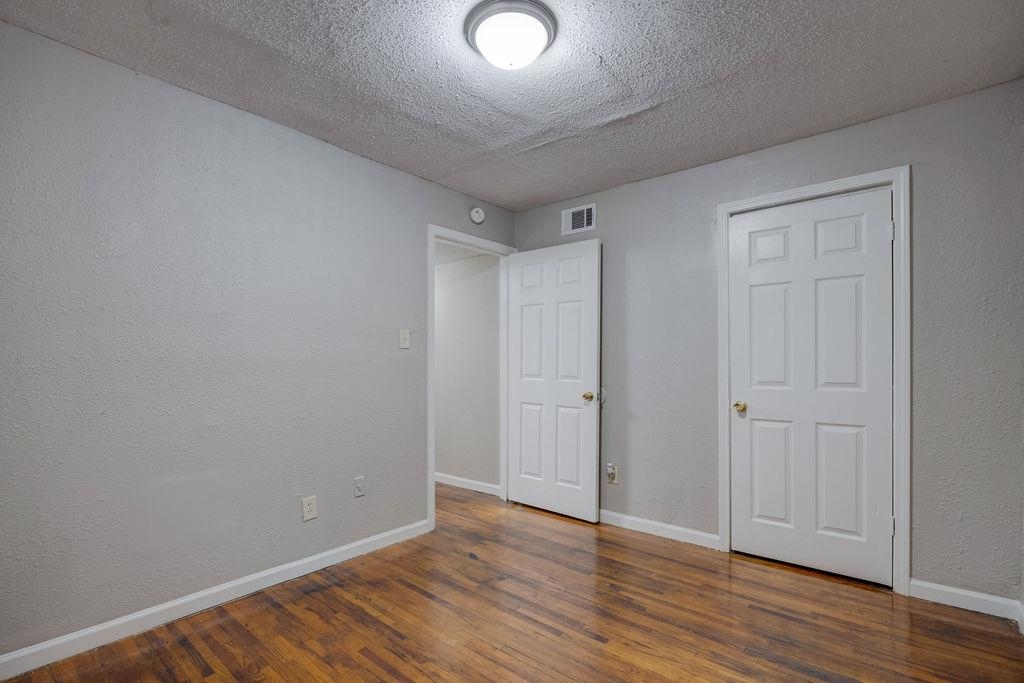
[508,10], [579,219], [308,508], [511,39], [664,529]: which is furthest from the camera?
[579,219]

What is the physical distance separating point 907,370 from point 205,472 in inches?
134

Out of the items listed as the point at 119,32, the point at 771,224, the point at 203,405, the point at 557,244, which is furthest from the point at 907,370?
the point at 119,32

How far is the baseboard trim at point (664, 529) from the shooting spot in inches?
122

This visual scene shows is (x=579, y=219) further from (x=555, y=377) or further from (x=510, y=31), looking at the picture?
(x=510, y=31)

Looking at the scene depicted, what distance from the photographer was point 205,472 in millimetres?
2354

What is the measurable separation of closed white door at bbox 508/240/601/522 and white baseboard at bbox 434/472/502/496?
0.82ft

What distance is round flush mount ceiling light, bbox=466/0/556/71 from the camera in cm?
174

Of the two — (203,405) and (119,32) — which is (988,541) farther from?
(119,32)

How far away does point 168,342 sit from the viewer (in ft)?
7.39

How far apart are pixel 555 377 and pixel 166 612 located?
8.50 feet

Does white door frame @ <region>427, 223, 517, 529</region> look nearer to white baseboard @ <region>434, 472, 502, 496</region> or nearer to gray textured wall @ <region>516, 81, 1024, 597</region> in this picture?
white baseboard @ <region>434, 472, 502, 496</region>

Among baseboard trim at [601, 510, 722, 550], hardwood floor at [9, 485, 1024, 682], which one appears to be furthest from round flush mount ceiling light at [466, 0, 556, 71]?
baseboard trim at [601, 510, 722, 550]

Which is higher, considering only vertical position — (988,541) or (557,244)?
(557,244)

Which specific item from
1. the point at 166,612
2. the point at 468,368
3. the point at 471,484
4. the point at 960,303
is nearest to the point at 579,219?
the point at 468,368
